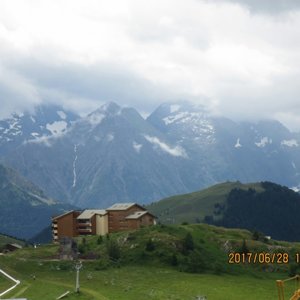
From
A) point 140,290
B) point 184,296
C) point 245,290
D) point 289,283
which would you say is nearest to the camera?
point 184,296

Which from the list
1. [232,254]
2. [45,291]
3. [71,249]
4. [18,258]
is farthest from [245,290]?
[18,258]

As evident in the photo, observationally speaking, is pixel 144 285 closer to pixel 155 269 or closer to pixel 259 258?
pixel 155 269

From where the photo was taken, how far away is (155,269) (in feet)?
498

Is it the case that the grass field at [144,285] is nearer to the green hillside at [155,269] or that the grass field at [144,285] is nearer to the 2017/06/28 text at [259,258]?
the green hillside at [155,269]

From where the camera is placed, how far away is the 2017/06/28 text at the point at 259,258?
169125 mm

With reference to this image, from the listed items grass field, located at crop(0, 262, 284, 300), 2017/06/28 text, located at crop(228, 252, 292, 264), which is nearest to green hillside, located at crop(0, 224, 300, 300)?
grass field, located at crop(0, 262, 284, 300)

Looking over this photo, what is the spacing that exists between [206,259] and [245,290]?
43148 mm

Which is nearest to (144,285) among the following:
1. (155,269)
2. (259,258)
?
(155,269)

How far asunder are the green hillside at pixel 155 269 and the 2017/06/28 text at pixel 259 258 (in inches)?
62.2

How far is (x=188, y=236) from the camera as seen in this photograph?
17512 cm

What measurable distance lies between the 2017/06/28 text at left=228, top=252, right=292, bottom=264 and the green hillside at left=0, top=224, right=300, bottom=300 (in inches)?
62.2

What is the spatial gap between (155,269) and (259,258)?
37191 mm


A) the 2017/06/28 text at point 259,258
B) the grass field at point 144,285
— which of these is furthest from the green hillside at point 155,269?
the 2017/06/28 text at point 259,258

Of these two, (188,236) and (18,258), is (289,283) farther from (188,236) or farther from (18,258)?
(18,258)
